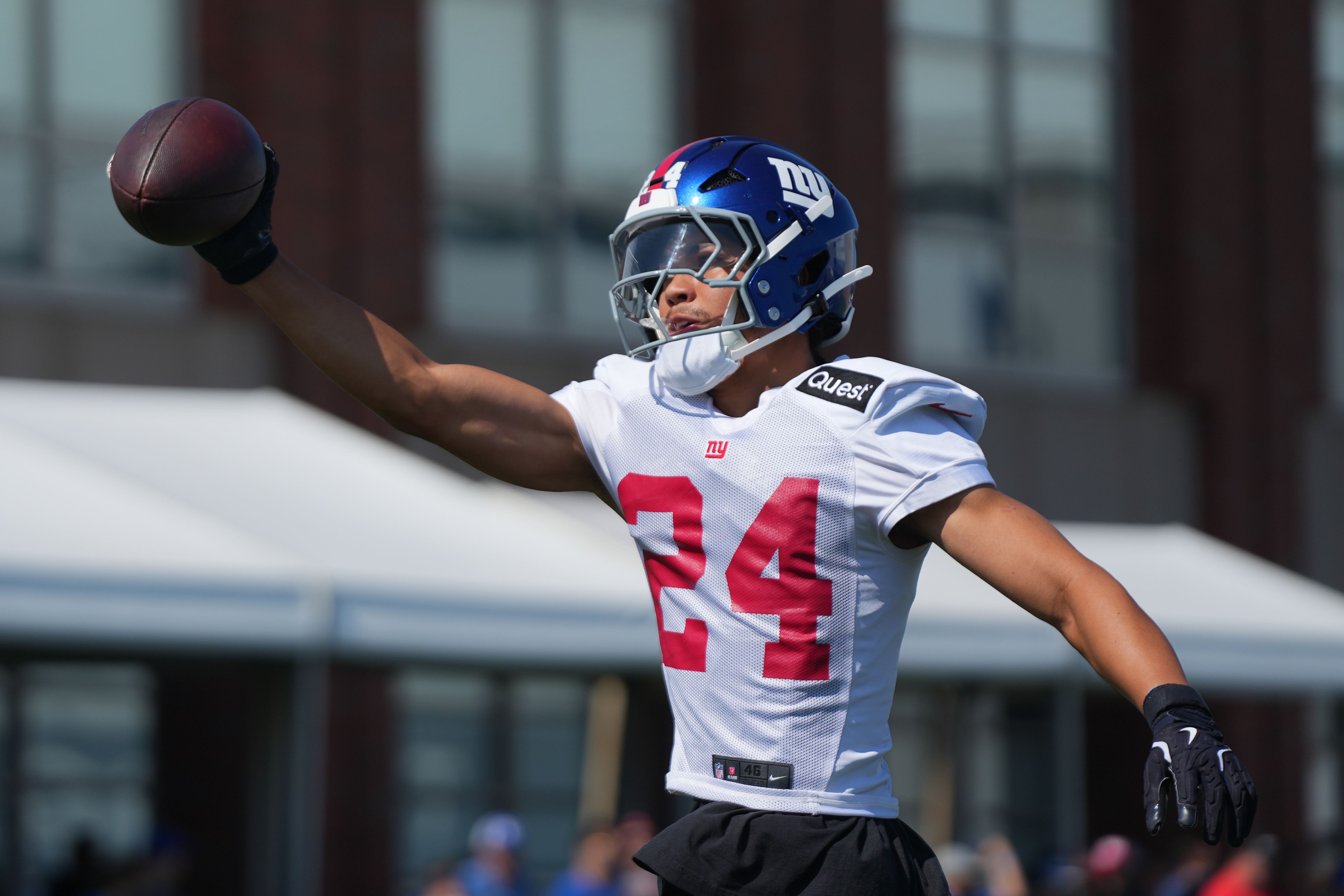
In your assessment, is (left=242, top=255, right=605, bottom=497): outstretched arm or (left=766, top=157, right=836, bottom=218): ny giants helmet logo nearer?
(left=242, top=255, right=605, bottom=497): outstretched arm

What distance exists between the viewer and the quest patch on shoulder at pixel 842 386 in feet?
8.76

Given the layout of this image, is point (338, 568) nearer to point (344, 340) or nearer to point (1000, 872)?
point (1000, 872)

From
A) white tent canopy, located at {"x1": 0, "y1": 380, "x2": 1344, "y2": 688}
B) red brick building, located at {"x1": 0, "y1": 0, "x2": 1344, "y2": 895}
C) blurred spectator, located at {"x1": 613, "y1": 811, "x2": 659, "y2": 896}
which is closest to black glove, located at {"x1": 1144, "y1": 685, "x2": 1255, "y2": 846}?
white tent canopy, located at {"x1": 0, "y1": 380, "x2": 1344, "y2": 688}

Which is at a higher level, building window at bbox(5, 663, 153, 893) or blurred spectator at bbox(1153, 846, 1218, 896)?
building window at bbox(5, 663, 153, 893)

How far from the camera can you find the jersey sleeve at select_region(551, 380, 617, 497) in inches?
116

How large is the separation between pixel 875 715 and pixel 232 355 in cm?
880

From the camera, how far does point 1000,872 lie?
957 centimetres

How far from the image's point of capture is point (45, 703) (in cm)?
1155

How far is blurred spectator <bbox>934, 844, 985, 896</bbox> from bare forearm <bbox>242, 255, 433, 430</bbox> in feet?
20.7

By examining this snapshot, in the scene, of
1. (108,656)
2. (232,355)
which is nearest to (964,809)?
(232,355)

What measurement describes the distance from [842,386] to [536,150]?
31.8ft

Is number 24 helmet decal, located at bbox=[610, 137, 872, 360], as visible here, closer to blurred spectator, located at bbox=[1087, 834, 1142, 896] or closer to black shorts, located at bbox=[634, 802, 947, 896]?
black shorts, located at bbox=[634, 802, 947, 896]

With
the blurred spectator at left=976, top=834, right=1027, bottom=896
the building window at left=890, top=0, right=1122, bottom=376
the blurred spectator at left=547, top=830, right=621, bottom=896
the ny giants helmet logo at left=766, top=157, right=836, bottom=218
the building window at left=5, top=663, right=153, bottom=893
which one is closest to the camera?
the ny giants helmet logo at left=766, top=157, right=836, bottom=218

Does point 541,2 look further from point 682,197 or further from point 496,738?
point 682,197
